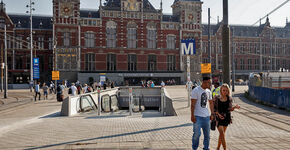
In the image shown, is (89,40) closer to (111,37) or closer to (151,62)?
(111,37)

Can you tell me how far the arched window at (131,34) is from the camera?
157 feet

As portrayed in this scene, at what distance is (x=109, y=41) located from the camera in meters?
47.0

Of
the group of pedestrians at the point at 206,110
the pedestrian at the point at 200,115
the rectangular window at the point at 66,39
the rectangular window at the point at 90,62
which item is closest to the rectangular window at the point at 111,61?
the rectangular window at the point at 90,62

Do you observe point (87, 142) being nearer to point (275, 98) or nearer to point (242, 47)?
point (275, 98)

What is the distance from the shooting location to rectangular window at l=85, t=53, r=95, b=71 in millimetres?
46000

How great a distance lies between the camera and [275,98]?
49.4 feet

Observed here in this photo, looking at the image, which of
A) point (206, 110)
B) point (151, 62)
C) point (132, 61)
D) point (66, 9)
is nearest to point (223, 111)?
point (206, 110)

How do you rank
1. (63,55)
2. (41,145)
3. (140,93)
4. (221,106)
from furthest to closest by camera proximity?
(63,55)
(140,93)
(41,145)
(221,106)

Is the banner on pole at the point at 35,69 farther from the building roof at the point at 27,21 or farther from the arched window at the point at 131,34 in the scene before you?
the building roof at the point at 27,21

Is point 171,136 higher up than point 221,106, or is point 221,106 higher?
point 221,106

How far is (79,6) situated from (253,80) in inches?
1343

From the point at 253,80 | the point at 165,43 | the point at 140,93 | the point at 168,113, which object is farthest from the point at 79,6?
the point at 168,113

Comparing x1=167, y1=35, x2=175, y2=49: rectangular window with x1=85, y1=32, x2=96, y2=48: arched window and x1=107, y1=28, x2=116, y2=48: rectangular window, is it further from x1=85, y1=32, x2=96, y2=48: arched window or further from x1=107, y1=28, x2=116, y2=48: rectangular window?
x1=85, y1=32, x2=96, y2=48: arched window

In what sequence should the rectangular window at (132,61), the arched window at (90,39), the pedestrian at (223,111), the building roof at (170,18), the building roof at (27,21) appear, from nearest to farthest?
the pedestrian at (223,111) → the arched window at (90,39) → the rectangular window at (132,61) → the building roof at (27,21) → the building roof at (170,18)
